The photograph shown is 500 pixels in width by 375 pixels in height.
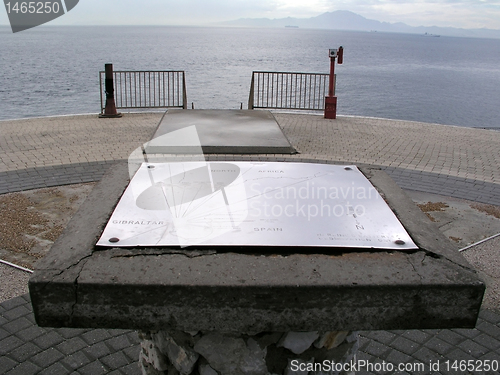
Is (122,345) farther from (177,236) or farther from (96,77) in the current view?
(96,77)

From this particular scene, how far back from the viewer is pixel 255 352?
293 centimetres

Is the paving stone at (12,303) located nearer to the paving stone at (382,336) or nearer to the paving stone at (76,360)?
the paving stone at (76,360)

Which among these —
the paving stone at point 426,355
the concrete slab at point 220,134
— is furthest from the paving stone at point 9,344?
the concrete slab at point 220,134

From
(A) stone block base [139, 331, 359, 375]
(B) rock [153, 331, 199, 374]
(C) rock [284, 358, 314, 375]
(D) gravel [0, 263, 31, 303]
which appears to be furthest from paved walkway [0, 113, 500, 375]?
(C) rock [284, 358, 314, 375]

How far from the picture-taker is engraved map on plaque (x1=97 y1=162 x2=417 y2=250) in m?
2.88

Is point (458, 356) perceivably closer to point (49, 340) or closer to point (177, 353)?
point (177, 353)

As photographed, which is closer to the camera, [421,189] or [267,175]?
[267,175]

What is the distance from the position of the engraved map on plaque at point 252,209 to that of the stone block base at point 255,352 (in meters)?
0.60

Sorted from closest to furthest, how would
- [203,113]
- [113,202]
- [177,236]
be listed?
1. [177,236]
2. [113,202]
3. [203,113]

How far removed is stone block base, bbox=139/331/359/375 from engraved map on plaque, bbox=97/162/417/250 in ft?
1.95

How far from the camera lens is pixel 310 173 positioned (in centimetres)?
400

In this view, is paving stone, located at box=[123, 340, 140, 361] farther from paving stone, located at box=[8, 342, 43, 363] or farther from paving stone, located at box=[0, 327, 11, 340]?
paving stone, located at box=[0, 327, 11, 340]

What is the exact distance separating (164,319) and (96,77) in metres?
39.6

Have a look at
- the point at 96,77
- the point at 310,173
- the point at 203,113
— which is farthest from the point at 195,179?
the point at 96,77
